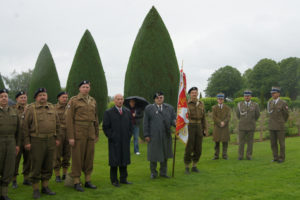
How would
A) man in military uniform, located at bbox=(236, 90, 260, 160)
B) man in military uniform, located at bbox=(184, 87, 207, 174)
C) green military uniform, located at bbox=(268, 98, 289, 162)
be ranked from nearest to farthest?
man in military uniform, located at bbox=(184, 87, 207, 174)
green military uniform, located at bbox=(268, 98, 289, 162)
man in military uniform, located at bbox=(236, 90, 260, 160)

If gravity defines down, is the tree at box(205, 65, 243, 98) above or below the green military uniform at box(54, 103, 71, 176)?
above

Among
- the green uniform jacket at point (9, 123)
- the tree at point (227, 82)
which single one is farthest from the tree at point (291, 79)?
the green uniform jacket at point (9, 123)

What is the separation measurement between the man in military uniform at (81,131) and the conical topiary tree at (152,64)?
25.2 feet

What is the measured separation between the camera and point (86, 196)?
17.7 ft

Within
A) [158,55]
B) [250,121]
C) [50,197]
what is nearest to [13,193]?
[50,197]

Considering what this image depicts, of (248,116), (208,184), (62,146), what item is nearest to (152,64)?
(248,116)

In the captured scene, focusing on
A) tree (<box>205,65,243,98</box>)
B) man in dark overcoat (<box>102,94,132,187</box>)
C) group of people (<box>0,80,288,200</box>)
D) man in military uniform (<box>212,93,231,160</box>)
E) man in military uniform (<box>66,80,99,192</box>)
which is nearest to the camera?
group of people (<box>0,80,288,200</box>)

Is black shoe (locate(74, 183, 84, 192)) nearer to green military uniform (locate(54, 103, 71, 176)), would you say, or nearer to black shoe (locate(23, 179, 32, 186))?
green military uniform (locate(54, 103, 71, 176))

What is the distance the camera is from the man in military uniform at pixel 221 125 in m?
9.24

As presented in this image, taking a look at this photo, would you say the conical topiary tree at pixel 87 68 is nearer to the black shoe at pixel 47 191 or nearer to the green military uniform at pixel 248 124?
the green military uniform at pixel 248 124

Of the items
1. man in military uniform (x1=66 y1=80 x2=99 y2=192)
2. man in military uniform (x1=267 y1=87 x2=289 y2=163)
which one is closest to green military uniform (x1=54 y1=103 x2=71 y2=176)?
man in military uniform (x1=66 y1=80 x2=99 y2=192)

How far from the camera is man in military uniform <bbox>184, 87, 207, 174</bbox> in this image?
742cm

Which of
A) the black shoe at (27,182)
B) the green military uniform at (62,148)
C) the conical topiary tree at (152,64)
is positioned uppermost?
the conical topiary tree at (152,64)

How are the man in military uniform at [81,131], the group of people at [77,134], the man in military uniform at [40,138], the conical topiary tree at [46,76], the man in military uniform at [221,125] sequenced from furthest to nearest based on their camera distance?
the conical topiary tree at [46,76] < the man in military uniform at [221,125] < the man in military uniform at [81,131] < the man in military uniform at [40,138] < the group of people at [77,134]
